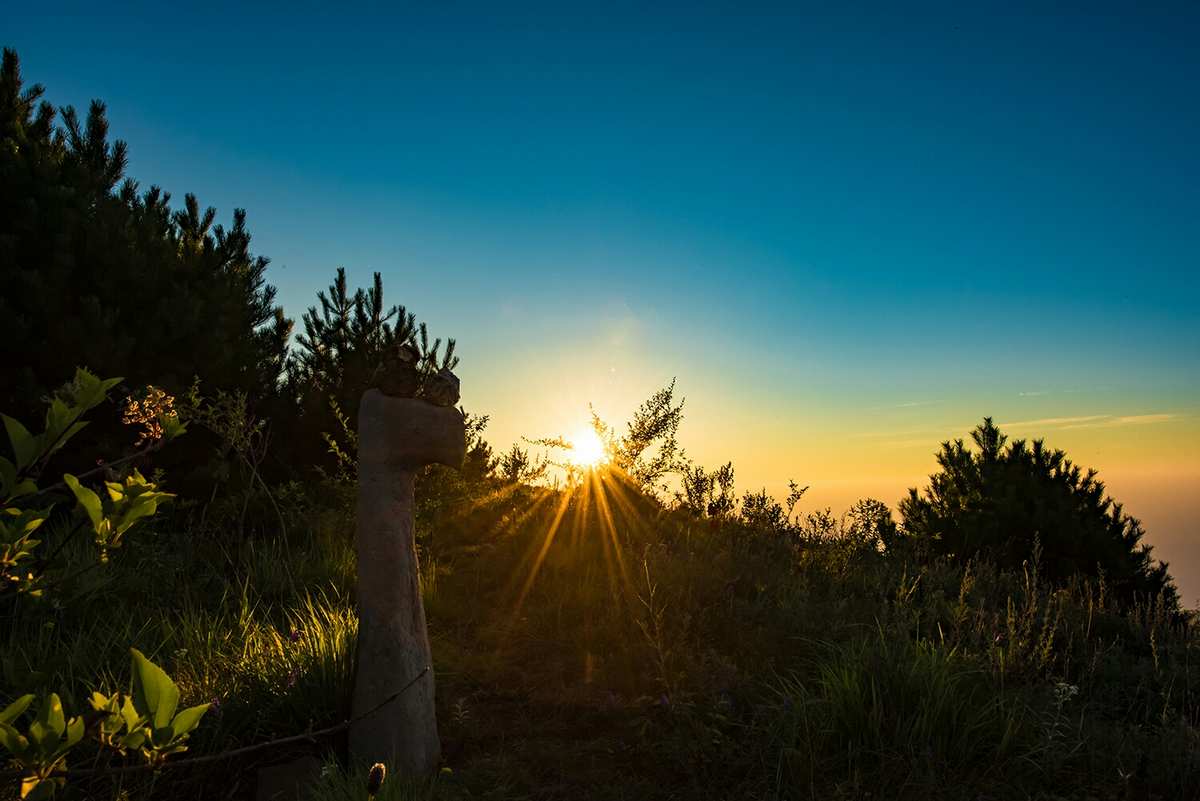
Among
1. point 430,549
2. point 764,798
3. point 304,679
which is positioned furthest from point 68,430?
point 430,549

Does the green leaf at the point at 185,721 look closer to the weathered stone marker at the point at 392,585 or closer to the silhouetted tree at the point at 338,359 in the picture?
the weathered stone marker at the point at 392,585

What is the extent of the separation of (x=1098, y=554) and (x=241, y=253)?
1414 cm

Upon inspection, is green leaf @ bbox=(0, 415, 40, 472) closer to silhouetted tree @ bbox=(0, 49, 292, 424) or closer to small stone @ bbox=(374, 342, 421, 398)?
small stone @ bbox=(374, 342, 421, 398)

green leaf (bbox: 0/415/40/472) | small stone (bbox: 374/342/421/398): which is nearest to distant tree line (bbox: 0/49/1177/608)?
small stone (bbox: 374/342/421/398)

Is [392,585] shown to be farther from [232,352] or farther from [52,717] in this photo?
[232,352]

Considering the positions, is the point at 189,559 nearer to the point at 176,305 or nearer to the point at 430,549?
the point at 430,549

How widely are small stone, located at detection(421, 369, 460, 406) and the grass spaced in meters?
1.67

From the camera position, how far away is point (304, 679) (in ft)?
14.2

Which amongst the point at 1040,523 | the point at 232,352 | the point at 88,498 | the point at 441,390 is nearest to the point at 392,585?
the point at 441,390

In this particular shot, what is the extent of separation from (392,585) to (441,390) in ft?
3.43

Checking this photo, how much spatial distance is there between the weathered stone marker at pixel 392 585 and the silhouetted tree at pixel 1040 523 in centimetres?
898

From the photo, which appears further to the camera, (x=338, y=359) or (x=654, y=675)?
(x=338, y=359)

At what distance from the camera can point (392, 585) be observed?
12.8 ft

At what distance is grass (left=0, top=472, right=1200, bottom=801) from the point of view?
3.98 meters
